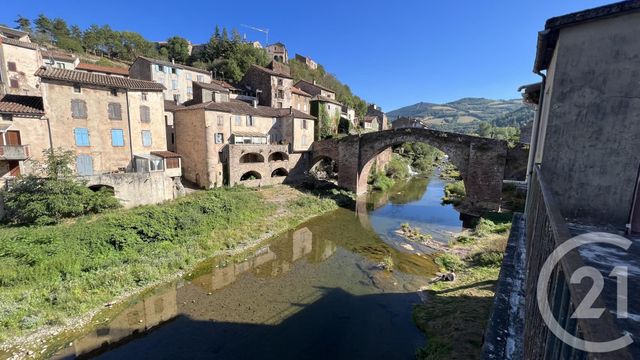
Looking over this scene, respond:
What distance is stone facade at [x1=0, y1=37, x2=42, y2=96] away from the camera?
1062 inches

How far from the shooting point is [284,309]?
1209 centimetres

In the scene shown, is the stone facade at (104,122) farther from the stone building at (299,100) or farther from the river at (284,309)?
the stone building at (299,100)

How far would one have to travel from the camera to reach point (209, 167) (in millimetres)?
25531

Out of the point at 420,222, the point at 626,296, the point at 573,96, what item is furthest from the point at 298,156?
the point at 626,296

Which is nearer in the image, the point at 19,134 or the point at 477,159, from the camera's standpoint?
the point at 19,134

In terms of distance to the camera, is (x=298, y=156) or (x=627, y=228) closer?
(x=627, y=228)

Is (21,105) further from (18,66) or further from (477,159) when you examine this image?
(477,159)

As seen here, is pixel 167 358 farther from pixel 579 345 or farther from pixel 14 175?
pixel 14 175

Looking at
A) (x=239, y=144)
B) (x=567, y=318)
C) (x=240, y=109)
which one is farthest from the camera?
(x=240, y=109)

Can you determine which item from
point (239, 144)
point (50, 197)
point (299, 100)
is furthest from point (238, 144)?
point (299, 100)

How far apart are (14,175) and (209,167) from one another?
38.6 feet

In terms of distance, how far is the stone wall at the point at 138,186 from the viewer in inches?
724

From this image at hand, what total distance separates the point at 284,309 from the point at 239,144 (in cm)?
1835

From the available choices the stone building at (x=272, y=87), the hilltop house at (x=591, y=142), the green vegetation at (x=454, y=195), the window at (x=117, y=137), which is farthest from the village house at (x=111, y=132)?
the green vegetation at (x=454, y=195)
